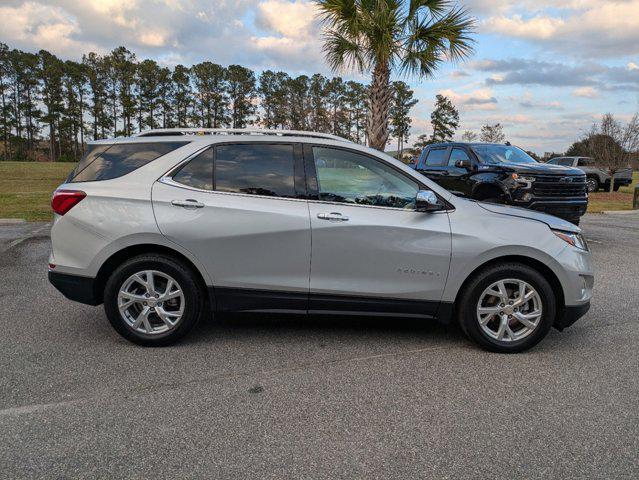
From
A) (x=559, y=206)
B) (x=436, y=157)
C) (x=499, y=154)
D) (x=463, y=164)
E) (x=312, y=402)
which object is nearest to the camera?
(x=312, y=402)

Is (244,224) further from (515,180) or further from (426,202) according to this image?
(515,180)

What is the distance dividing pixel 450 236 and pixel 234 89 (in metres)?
72.9

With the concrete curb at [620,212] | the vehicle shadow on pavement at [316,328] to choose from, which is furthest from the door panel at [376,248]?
the concrete curb at [620,212]

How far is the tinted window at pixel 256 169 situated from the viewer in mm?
4004

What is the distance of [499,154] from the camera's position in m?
9.88

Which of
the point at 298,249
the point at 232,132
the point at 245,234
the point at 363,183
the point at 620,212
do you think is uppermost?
the point at 232,132

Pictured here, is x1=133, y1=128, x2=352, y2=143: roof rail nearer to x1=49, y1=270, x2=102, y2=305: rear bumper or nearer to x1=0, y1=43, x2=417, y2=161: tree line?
x1=49, y1=270, x2=102, y2=305: rear bumper

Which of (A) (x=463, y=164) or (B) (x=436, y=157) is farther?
(B) (x=436, y=157)

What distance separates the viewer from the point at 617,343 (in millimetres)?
4289

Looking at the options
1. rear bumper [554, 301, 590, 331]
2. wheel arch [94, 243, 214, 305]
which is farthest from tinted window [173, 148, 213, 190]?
rear bumper [554, 301, 590, 331]

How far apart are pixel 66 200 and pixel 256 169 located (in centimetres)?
158

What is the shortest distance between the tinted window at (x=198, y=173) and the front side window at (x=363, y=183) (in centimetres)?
90

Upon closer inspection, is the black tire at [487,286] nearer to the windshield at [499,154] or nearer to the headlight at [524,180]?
the headlight at [524,180]

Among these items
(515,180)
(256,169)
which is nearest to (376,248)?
(256,169)
